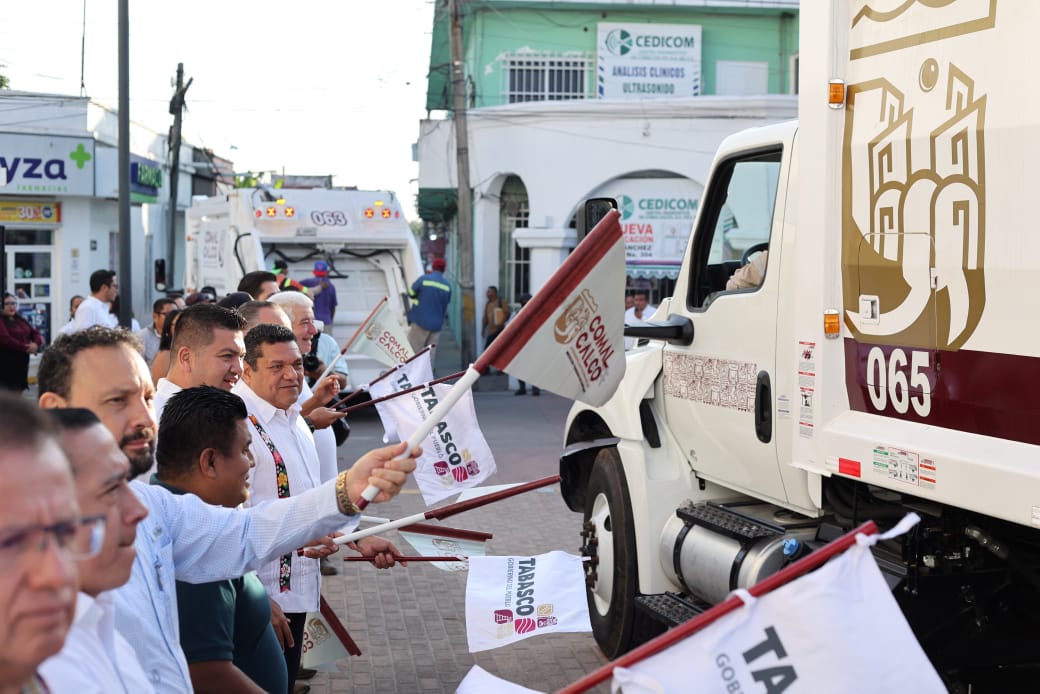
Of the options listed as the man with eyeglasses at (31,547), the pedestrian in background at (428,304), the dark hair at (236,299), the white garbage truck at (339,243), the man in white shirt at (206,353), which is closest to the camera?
the man with eyeglasses at (31,547)

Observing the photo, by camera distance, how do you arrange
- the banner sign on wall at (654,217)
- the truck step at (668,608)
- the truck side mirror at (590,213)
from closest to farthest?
1. the truck side mirror at (590,213)
2. the truck step at (668,608)
3. the banner sign on wall at (654,217)

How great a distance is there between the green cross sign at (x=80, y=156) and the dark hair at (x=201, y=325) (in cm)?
2369

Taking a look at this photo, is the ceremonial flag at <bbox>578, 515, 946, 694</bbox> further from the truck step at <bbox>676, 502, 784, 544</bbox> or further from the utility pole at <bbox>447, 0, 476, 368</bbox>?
the utility pole at <bbox>447, 0, 476, 368</bbox>

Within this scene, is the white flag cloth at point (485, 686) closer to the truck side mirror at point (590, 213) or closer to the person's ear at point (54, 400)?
the person's ear at point (54, 400)

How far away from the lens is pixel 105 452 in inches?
85.0

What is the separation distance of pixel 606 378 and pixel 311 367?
4870 millimetres

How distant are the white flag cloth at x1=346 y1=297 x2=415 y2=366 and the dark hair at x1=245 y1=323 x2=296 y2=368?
11.7 feet

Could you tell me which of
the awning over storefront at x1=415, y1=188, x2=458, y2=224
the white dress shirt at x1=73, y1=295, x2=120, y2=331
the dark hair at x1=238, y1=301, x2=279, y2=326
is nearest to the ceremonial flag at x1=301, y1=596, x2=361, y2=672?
the dark hair at x1=238, y1=301, x2=279, y2=326

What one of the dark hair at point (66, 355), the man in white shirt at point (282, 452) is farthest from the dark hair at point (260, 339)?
the dark hair at point (66, 355)

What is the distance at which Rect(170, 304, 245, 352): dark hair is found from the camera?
14.7 feet

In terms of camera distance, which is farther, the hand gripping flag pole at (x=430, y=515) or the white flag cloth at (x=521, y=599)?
the white flag cloth at (x=521, y=599)

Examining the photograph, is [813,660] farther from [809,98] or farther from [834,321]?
[809,98]

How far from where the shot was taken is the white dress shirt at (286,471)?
4.54 m

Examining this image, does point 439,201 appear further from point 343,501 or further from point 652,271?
point 343,501
